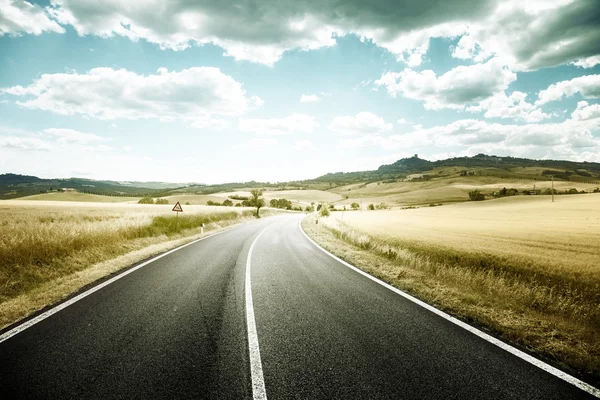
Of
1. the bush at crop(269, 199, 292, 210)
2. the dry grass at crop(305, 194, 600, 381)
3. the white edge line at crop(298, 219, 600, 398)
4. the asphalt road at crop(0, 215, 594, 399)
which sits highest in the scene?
the asphalt road at crop(0, 215, 594, 399)

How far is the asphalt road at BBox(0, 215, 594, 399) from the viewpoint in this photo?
128 inches

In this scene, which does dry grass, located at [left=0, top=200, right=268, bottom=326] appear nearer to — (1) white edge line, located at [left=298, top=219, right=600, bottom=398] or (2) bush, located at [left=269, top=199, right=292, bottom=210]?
(1) white edge line, located at [left=298, top=219, right=600, bottom=398]

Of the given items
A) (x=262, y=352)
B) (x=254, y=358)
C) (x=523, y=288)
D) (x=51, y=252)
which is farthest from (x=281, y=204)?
(x=254, y=358)

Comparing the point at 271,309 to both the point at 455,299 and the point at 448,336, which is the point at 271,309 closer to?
the point at 448,336

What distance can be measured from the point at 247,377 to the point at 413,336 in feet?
8.92

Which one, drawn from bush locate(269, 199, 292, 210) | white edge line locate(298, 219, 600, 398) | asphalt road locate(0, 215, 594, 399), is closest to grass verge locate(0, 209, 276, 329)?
asphalt road locate(0, 215, 594, 399)

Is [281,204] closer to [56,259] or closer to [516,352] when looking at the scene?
[56,259]

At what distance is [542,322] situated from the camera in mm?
5234

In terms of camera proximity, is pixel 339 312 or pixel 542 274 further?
pixel 542 274

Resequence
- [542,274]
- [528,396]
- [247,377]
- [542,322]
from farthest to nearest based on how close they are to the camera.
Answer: [542,274] < [542,322] < [247,377] < [528,396]

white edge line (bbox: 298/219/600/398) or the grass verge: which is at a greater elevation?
the grass verge

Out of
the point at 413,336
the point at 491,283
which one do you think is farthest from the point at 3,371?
the point at 491,283

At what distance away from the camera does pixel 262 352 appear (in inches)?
161

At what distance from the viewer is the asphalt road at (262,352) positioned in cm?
326
